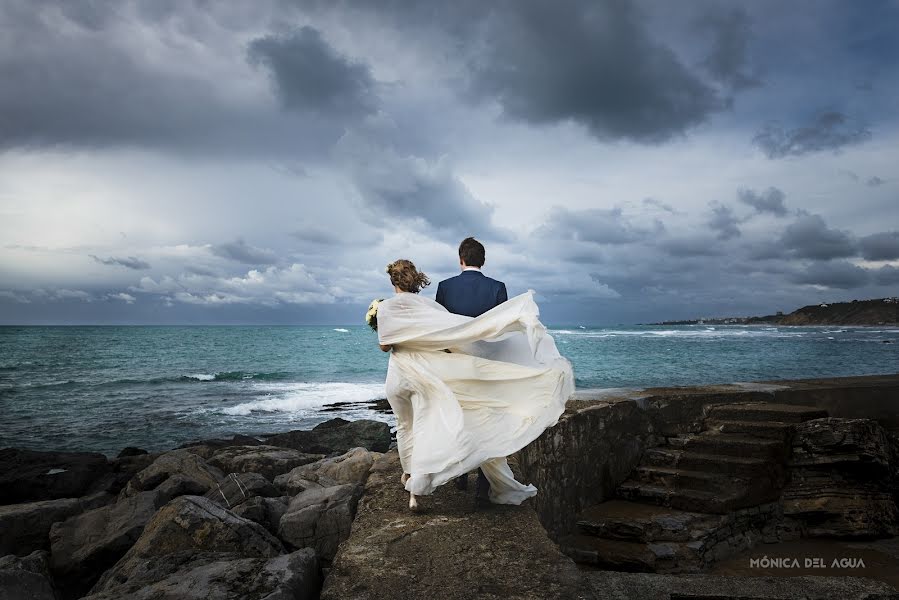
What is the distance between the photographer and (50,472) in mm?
10562

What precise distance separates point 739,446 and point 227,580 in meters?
4.49

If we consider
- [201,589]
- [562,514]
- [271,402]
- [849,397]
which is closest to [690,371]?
[271,402]

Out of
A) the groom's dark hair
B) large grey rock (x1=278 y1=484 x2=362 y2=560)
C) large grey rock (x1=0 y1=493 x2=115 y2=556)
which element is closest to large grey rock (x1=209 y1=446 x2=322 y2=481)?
large grey rock (x1=0 y1=493 x2=115 y2=556)

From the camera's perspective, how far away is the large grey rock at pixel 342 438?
12.6 m

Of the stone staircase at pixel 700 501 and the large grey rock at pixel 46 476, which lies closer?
the stone staircase at pixel 700 501

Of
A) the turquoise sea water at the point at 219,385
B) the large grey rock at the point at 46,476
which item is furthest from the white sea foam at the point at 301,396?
the large grey rock at the point at 46,476

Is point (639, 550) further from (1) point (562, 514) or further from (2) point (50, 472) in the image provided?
(2) point (50, 472)

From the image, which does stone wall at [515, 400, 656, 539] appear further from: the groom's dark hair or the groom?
the groom's dark hair

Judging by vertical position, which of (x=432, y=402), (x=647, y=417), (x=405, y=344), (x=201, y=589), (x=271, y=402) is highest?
(x=405, y=344)

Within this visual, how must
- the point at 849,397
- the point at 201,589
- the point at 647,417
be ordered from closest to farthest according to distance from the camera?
the point at 201,589 < the point at 647,417 < the point at 849,397

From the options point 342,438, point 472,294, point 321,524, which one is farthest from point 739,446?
point 342,438

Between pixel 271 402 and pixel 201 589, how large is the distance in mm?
20745

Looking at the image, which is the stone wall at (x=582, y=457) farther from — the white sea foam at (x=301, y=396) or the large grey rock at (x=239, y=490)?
the white sea foam at (x=301, y=396)

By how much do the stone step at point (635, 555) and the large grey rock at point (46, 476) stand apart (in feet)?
29.7
